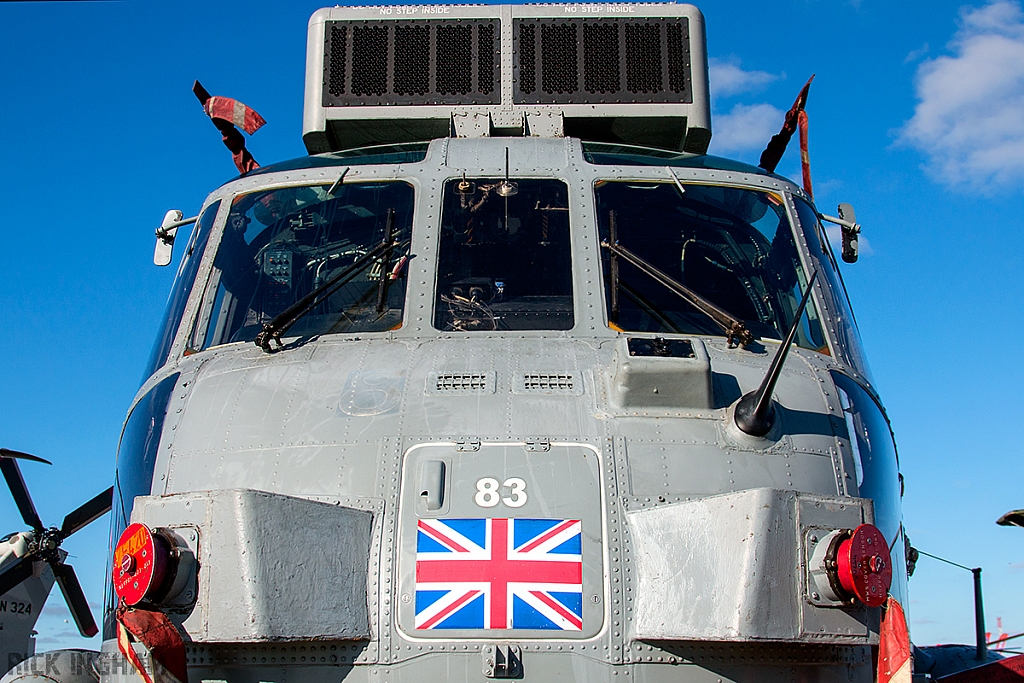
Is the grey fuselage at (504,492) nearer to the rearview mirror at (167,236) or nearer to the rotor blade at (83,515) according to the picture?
the rearview mirror at (167,236)

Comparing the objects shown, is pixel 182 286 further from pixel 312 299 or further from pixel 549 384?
pixel 549 384

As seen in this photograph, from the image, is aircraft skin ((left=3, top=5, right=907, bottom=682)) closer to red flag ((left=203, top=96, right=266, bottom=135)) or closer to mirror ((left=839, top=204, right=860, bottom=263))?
mirror ((left=839, top=204, right=860, bottom=263))

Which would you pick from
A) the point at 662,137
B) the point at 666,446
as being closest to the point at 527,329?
the point at 666,446

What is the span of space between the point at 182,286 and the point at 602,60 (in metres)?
3.15

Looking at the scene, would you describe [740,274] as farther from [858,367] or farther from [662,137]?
[662,137]

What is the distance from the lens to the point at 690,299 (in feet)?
15.3

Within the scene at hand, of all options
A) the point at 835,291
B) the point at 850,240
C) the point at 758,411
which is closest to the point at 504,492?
the point at 758,411

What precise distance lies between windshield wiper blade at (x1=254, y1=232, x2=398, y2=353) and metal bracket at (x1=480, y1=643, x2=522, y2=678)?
1826 millimetres

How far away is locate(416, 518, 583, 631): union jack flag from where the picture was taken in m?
3.53

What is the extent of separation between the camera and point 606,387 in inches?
164

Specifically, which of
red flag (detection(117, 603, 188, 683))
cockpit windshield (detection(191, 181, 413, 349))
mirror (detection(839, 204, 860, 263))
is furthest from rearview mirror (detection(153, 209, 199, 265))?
mirror (detection(839, 204, 860, 263))

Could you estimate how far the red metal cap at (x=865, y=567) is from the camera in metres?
3.43

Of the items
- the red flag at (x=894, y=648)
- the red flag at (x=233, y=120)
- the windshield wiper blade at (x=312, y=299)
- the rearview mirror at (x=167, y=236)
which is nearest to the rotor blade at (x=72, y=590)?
the rearview mirror at (x=167, y=236)

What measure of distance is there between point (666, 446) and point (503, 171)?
2110mm
